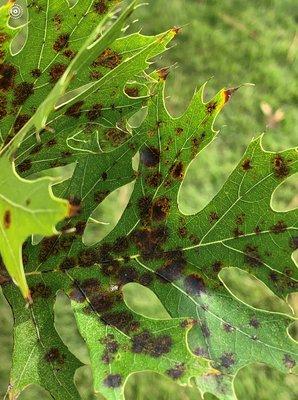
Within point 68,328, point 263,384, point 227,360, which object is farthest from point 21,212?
point 263,384

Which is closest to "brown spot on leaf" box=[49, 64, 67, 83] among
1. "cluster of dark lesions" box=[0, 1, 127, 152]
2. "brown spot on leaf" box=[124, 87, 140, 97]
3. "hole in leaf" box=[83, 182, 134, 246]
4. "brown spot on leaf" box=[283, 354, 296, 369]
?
"cluster of dark lesions" box=[0, 1, 127, 152]

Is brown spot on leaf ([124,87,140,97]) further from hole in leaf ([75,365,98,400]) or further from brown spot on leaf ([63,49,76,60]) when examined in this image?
hole in leaf ([75,365,98,400])

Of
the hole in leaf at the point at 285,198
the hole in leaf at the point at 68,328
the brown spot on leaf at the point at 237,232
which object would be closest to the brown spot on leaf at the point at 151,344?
the brown spot on leaf at the point at 237,232

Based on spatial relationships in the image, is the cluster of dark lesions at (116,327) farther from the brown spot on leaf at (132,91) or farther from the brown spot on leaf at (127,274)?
the brown spot on leaf at (132,91)

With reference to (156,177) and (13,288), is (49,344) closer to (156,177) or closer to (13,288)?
(13,288)

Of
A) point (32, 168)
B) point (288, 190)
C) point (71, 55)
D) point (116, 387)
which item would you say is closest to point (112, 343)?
point (116, 387)
